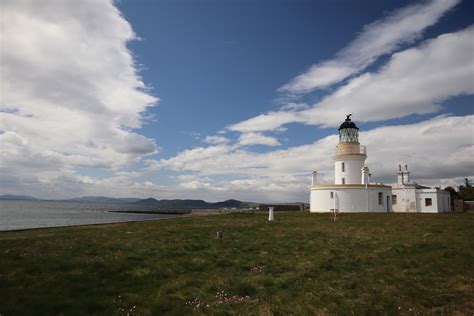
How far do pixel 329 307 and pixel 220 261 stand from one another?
6764 mm

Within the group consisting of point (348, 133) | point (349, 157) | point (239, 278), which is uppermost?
point (348, 133)

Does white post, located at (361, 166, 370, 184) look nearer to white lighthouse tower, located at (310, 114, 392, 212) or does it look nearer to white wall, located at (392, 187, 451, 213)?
white lighthouse tower, located at (310, 114, 392, 212)

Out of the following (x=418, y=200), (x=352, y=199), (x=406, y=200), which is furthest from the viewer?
(x=406, y=200)

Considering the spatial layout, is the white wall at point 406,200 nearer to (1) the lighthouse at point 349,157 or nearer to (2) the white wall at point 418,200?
(2) the white wall at point 418,200

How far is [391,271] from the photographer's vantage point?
1273cm

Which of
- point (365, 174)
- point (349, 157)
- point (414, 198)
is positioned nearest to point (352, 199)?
point (365, 174)

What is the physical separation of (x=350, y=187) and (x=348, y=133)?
11.2m

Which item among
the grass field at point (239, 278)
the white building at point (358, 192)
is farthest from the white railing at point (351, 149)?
the grass field at point (239, 278)

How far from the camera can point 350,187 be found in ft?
158

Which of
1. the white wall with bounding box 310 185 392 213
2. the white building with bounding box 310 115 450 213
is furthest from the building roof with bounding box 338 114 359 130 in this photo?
the white wall with bounding box 310 185 392 213

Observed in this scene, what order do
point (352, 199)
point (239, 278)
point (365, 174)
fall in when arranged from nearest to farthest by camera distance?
1. point (239, 278)
2. point (352, 199)
3. point (365, 174)

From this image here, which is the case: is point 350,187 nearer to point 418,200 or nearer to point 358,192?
point 358,192

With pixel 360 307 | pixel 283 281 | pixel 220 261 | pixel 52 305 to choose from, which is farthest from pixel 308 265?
pixel 52 305

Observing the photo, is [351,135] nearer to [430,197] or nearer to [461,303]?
[430,197]
